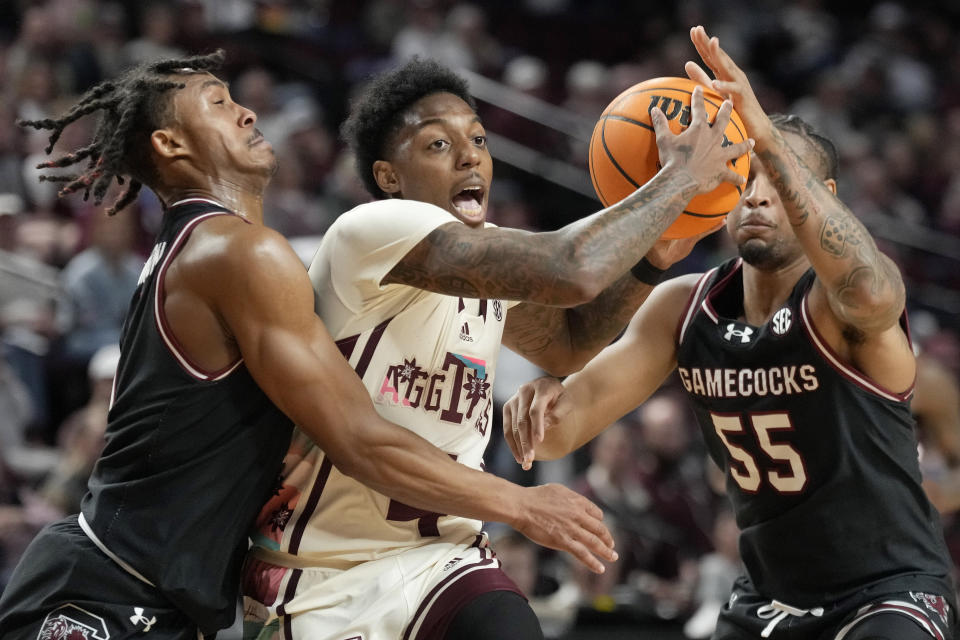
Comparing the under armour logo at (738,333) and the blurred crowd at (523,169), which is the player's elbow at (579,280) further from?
the blurred crowd at (523,169)

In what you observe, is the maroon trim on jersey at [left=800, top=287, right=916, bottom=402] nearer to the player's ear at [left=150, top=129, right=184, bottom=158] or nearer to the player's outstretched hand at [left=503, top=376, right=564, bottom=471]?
the player's outstretched hand at [left=503, top=376, right=564, bottom=471]

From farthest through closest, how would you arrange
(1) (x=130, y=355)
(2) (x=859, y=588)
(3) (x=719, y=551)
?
1. (3) (x=719, y=551)
2. (2) (x=859, y=588)
3. (1) (x=130, y=355)

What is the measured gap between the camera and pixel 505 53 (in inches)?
501

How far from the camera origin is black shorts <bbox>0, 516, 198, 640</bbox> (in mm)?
3119

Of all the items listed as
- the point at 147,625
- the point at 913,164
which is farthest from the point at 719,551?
the point at 913,164

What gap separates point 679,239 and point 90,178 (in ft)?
5.99

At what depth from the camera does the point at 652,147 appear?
361 cm

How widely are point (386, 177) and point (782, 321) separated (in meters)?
1.35

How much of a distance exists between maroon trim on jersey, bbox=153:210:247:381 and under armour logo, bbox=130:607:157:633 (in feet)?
2.01

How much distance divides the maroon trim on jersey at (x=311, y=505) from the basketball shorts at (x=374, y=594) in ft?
0.25

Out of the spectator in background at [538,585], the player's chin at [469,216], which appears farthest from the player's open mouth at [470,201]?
the spectator in background at [538,585]

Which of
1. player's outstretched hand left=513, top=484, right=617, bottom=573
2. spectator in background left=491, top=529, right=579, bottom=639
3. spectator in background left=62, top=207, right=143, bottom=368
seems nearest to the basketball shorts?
player's outstretched hand left=513, top=484, right=617, bottom=573

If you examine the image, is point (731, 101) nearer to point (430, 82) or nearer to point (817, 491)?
point (430, 82)

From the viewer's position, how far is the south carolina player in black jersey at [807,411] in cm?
364
